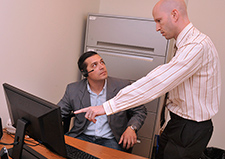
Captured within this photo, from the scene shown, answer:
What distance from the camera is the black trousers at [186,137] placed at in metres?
1.54

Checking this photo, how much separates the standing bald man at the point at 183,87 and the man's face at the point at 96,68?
1.96ft

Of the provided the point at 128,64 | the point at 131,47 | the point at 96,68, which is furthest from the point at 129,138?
the point at 131,47

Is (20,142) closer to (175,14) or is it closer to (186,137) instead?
(186,137)

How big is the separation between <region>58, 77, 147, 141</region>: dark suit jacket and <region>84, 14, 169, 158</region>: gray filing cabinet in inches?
22.9

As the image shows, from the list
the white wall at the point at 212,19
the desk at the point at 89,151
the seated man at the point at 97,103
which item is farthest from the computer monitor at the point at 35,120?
the white wall at the point at 212,19

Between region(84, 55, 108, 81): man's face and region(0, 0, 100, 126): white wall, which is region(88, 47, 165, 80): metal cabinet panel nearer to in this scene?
region(0, 0, 100, 126): white wall

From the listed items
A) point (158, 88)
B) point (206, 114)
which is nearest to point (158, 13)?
point (158, 88)

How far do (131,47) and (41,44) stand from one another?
99 cm

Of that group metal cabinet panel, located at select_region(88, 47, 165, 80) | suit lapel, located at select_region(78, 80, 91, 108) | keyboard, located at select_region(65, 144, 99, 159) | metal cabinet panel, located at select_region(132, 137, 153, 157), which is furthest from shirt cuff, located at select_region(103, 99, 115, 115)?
metal cabinet panel, located at select_region(132, 137, 153, 157)

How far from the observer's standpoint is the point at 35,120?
3.64 feet

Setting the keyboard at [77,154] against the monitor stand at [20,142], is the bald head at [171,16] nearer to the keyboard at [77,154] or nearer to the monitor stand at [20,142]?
the keyboard at [77,154]

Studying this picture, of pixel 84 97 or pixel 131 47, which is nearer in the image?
pixel 84 97

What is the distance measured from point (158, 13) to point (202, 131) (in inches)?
31.7

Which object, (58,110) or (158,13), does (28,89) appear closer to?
(58,110)
